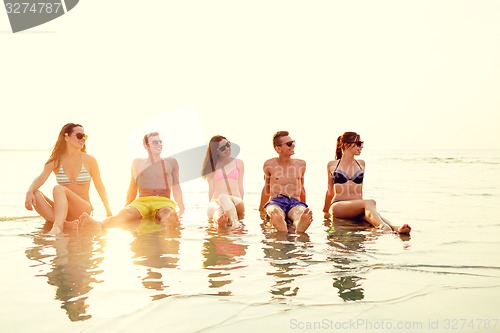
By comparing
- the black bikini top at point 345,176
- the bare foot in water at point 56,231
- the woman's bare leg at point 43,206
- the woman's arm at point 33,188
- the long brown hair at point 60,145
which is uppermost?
the long brown hair at point 60,145

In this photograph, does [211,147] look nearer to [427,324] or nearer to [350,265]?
[350,265]

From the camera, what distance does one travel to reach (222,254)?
6883mm

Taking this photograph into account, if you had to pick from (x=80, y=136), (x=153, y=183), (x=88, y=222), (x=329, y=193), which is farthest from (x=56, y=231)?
(x=329, y=193)

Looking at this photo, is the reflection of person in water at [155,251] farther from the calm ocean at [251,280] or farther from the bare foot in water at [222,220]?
the bare foot in water at [222,220]

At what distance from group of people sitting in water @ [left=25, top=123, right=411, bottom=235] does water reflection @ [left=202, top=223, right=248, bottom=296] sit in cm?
53

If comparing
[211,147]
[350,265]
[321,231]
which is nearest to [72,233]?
[211,147]

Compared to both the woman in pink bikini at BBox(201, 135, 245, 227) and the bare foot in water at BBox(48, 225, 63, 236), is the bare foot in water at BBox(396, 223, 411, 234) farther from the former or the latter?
the bare foot in water at BBox(48, 225, 63, 236)

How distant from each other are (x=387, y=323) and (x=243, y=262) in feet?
8.42

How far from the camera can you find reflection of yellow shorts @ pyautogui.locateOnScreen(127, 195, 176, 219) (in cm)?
995

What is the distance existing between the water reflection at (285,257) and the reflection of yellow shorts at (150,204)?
2335 mm

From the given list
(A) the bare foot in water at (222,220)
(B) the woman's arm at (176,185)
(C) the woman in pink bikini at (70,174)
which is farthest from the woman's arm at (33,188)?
(A) the bare foot in water at (222,220)

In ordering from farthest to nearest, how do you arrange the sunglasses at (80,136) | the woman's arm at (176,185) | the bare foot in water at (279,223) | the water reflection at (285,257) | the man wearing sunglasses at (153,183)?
the woman's arm at (176,185)
the man wearing sunglasses at (153,183)
the sunglasses at (80,136)
the bare foot in water at (279,223)
the water reflection at (285,257)

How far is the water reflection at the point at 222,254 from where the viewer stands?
5375 mm

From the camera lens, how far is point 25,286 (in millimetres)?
5219
